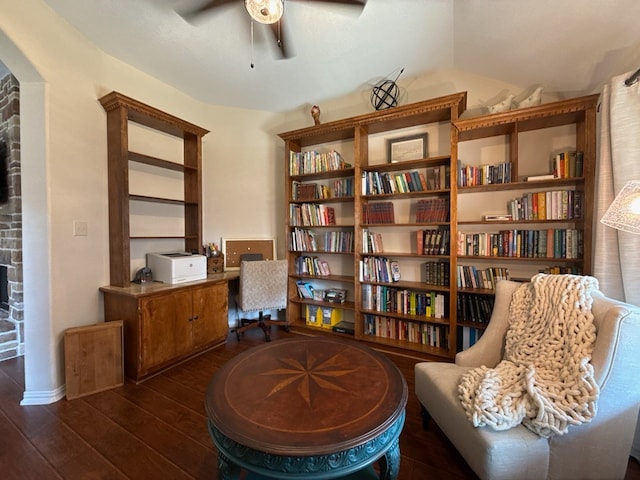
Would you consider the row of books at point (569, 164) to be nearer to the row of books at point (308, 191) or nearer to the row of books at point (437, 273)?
the row of books at point (437, 273)

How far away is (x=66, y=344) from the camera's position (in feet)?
5.88

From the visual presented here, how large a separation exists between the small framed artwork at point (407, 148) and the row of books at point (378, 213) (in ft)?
1.54

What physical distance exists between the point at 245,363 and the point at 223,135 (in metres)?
2.83

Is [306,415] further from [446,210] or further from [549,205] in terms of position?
[549,205]

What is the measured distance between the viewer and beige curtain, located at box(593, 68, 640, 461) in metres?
1.44

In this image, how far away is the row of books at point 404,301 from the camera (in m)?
2.37

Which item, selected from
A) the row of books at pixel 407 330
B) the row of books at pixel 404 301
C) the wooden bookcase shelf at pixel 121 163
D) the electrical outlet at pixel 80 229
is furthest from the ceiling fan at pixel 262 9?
the row of books at pixel 407 330

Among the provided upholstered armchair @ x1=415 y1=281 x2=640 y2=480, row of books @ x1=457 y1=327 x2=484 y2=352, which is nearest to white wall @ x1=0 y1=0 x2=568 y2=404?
row of books @ x1=457 y1=327 x2=484 y2=352

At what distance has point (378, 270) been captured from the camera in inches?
104

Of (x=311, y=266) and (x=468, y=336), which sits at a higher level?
(x=311, y=266)

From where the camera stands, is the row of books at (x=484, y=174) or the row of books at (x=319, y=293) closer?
the row of books at (x=484, y=174)

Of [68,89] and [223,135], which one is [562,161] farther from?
[68,89]

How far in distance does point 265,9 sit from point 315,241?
2.07m

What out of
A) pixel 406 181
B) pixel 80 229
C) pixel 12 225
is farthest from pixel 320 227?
pixel 12 225
